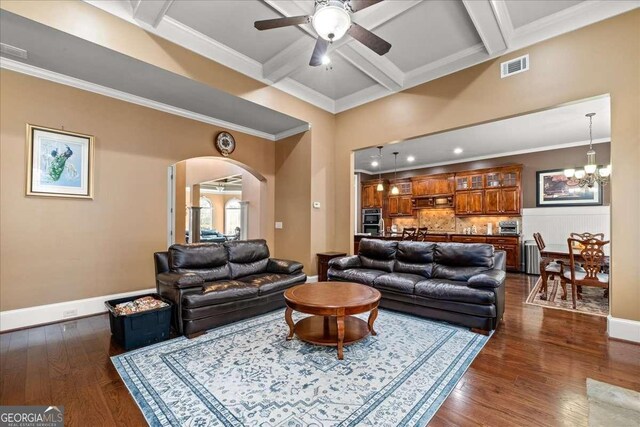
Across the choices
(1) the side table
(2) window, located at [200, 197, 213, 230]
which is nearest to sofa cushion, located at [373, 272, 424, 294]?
(1) the side table

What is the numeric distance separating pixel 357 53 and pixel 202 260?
11.9ft

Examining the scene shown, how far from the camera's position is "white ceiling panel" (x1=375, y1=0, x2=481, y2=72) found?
328 cm

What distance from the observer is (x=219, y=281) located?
12.3ft

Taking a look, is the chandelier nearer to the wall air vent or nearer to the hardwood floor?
the hardwood floor

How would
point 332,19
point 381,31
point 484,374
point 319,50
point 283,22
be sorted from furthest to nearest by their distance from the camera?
1. point 381,31
2. point 319,50
3. point 283,22
4. point 484,374
5. point 332,19

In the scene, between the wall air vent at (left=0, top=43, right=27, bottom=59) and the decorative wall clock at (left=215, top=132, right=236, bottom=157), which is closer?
Result: the wall air vent at (left=0, top=43, right=27, bottom=59)

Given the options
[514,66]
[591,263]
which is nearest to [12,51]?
[514,66]

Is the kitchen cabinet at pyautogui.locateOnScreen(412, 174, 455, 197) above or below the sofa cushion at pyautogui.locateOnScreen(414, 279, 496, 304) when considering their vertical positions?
above

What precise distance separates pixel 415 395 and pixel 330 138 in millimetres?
4940

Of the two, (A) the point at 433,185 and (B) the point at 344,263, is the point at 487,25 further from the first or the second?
(A) the point at 433,185

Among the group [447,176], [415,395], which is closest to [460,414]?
[415,395]

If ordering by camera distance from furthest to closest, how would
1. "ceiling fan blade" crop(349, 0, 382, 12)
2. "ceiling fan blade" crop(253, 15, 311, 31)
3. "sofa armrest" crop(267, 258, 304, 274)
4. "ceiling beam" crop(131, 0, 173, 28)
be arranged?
"sofa armrest" crop(267, 258, 304, 274)
"ceiling beam" crop(131, 0, 173, 28)
"ceiling fan blade" crop(253, 15, 311, 31)
"ceiling fan blade" crop(349, 0, 382, 12)

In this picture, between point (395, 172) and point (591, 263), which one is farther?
point (395, 172)

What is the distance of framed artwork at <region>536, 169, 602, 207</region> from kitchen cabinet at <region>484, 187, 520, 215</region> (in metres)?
0.49
